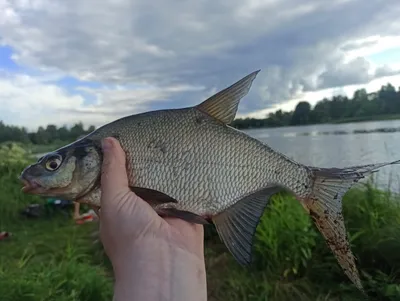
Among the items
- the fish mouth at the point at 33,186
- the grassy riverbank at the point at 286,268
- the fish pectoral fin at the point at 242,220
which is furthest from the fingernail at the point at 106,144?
the grassy riverbank at the point at 286,268

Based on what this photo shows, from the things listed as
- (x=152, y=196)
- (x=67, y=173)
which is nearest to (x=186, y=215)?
(x=152, y=196)

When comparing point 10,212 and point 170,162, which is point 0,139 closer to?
point 10,212

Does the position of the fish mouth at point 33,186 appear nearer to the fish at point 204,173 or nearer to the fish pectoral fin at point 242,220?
the fish at point 204,173

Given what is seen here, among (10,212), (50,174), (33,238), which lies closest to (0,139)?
(10,212)

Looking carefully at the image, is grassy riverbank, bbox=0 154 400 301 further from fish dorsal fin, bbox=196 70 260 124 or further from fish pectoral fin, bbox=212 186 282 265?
fish dorsal fin, bbox=196 70 260 124

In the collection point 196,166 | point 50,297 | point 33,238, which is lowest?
point 33,238

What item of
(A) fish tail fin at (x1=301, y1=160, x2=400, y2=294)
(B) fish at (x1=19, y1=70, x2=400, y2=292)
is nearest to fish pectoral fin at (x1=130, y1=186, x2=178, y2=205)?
(B) fish at (x1=19, y1=70, x2=400, y2=292)

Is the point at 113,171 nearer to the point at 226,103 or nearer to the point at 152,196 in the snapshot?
the point at 152,196
